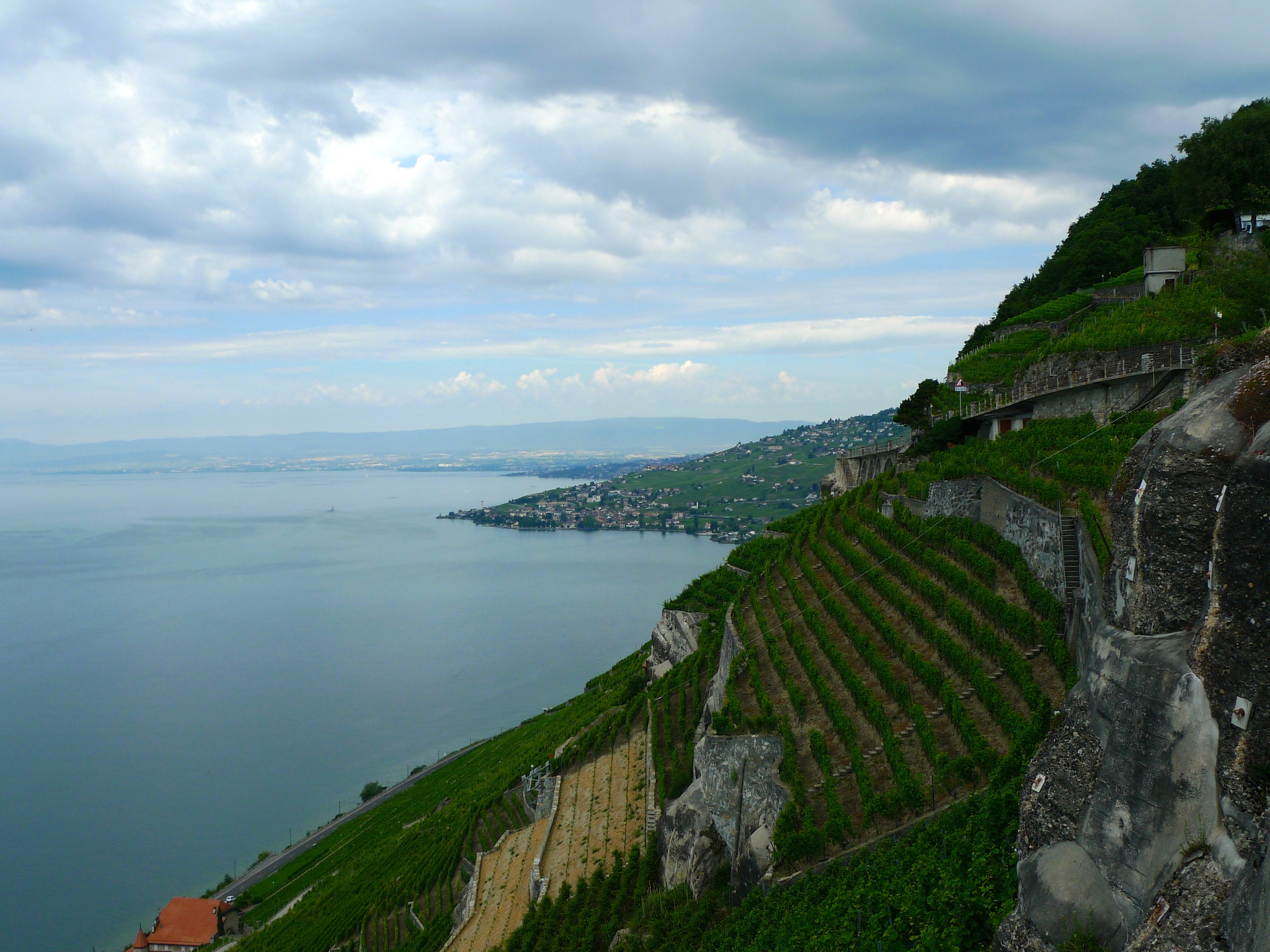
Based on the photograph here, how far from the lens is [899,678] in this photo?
653 inches

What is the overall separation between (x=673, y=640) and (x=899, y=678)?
19406 millimetres

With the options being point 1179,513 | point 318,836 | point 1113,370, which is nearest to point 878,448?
point 1113,370

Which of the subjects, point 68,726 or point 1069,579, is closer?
point 1069,579

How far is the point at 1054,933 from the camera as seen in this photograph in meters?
7.36

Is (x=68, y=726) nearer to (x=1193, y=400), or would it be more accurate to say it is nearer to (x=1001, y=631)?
(x=1001, y=631)

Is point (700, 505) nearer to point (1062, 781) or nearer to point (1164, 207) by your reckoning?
point (1164, 207)

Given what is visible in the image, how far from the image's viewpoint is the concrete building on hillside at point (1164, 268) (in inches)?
1232

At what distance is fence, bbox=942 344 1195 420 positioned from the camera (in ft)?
74.2

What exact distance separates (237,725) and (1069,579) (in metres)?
64.3

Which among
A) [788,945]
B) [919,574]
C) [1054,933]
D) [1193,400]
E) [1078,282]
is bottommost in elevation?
[788,945]

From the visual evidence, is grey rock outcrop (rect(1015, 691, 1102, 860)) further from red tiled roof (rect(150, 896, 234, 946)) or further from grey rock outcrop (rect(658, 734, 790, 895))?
red tiled roof (rect(150, 896, 234, 946))

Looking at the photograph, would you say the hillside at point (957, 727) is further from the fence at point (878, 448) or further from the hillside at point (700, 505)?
the hillside at point (700, 505)

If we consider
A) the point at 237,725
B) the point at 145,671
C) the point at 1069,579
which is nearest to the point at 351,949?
the point at 1069,579

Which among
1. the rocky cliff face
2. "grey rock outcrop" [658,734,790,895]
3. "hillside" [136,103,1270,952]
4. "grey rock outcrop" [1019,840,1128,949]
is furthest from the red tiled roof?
the rocky cliff face
